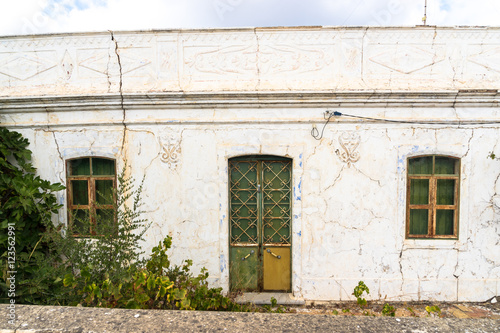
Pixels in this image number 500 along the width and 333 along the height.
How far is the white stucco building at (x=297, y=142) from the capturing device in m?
4.27

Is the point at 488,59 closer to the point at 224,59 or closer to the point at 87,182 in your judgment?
the point at 224,59

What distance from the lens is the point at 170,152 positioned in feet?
14.5

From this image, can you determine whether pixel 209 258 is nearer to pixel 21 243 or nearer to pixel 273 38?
pixel 21 243

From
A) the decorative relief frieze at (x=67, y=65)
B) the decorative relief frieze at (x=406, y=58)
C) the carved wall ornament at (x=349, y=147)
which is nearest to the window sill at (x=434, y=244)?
the carved wall ornament at (x=349, y=147)

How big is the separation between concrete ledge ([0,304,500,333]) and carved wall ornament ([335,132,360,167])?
289cm

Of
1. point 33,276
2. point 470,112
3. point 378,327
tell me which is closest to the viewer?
point 378,327

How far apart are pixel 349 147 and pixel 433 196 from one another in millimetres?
1594

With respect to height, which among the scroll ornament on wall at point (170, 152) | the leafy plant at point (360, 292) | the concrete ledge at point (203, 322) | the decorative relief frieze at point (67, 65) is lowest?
the leafy plant at point (360, 292)

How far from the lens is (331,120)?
14.1ft

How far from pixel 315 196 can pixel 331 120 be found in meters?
1.25

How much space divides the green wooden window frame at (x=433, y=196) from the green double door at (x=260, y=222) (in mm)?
2002

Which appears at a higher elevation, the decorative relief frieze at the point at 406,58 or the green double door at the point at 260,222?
the decorative relief frieze at the point at 406,58

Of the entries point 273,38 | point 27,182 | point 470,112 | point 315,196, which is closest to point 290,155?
point 315,196

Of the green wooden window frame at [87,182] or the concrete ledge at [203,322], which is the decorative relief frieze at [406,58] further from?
the green wooden window frame at [87,182]
